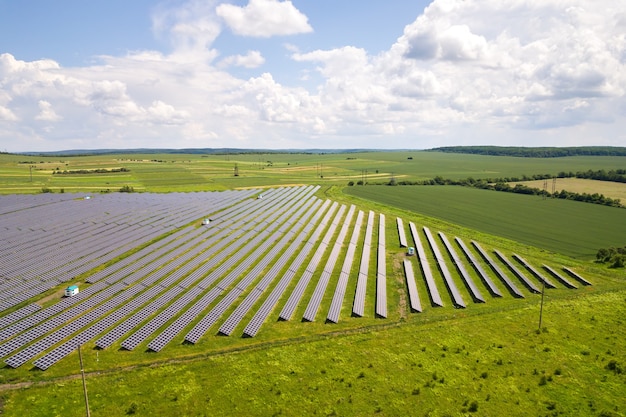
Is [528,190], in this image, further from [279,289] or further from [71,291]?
[71,291]

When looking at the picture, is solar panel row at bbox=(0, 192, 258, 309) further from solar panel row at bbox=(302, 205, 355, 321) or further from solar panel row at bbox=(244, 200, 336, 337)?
solar panel row at bbox=(302, 205, 355, 321)

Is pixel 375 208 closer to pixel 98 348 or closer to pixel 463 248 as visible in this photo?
pixel 463 248

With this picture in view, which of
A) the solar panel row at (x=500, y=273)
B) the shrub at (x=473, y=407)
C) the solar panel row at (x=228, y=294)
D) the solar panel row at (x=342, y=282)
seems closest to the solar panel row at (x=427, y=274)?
the solar panel row at (x=500, y=273)

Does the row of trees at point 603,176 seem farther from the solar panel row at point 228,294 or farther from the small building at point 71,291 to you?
the small building at point 71,291

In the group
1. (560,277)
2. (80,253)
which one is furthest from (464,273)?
(80,253)

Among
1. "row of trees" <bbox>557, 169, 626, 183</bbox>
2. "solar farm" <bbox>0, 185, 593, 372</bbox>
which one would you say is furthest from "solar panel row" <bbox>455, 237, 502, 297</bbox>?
"row of trees" <bbox>557, 169, 626, 183</bbox>
